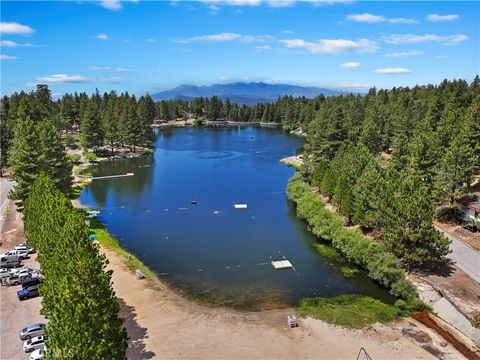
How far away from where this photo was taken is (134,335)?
32.9 m

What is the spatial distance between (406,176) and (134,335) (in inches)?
1617

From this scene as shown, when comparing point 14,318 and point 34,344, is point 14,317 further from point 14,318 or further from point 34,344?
point 34,344

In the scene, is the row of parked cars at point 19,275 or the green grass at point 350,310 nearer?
the green grass at point 350,310

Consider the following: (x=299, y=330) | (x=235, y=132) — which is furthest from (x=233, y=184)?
(x=235, y=132)

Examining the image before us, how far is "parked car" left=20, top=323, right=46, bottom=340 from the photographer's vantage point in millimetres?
31203

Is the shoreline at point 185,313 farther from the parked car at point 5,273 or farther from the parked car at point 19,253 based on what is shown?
the parked car at point 19,253

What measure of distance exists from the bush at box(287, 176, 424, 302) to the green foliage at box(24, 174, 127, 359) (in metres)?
26.3

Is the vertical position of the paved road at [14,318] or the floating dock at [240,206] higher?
the paved road at [14,318]

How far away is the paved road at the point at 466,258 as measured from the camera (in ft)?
138

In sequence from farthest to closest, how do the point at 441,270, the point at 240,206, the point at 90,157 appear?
the point at 90,157
the point at 240,206
the point at 441,270

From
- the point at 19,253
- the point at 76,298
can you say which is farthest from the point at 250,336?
the point at 19,253

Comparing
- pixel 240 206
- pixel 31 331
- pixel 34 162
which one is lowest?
pixel 240 206

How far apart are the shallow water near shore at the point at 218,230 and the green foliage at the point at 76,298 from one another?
52.5ft

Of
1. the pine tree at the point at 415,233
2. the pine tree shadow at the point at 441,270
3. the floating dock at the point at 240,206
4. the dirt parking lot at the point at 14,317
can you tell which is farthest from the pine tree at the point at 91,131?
the pine tree shadow at the point at 441,270
